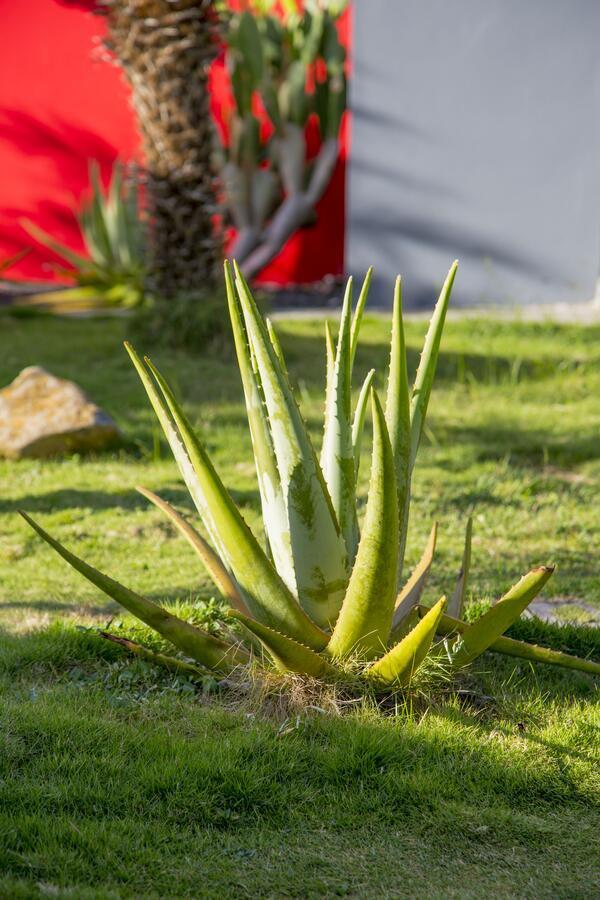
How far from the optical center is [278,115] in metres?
9.13

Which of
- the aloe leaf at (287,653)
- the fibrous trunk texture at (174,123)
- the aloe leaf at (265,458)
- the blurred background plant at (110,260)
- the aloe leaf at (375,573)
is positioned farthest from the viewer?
the blurred background plant at (110,260)

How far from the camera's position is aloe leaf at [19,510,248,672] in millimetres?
2721

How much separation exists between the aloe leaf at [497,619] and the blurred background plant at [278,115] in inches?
268

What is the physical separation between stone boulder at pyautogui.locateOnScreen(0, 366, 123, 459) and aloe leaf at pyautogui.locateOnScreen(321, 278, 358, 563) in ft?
8.55

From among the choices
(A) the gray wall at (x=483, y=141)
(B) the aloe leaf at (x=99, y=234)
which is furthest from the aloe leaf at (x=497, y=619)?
(B) the aloe leaf at (x=99, y=234)

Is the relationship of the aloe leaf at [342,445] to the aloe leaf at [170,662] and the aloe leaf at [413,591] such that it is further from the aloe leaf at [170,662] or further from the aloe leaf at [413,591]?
the aloe leaf at [170,662]

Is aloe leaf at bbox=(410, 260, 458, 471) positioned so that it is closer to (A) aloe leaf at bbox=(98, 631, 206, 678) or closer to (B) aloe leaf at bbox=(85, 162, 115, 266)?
(A) aloe leaf at bbox=(98, 631, 206, 678)

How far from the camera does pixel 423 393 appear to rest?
2893mm

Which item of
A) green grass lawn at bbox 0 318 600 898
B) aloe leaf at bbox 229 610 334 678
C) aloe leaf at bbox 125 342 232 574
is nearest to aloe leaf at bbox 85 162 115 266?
green grass lawn at bbox 0 318 600 898

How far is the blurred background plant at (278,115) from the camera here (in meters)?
8.93

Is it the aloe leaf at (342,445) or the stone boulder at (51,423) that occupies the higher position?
the aloe leaf at (342,445)

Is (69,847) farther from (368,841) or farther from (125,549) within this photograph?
(125,549)

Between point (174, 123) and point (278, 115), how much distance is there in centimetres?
205

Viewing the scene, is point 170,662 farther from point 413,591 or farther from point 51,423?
point 51,423
